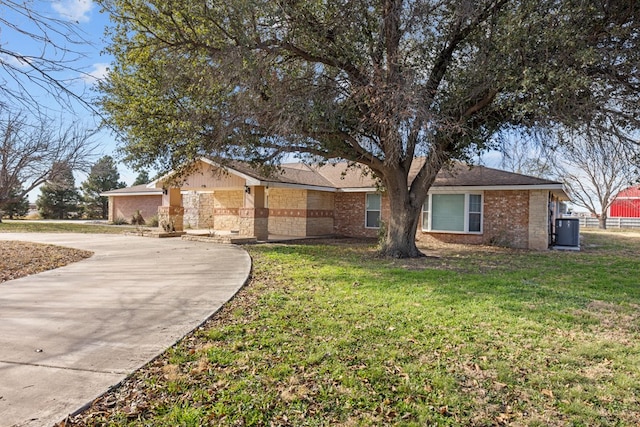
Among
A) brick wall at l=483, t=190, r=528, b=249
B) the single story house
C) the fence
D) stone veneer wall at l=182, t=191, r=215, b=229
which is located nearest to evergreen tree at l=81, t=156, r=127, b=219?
stone veneer wall at l=182, t=191, r=215, b=229

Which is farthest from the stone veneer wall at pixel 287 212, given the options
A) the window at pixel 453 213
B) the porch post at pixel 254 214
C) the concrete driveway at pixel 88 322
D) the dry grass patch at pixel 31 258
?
the dry grass patch at pixel 31 258

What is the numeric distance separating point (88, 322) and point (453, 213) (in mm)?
14797

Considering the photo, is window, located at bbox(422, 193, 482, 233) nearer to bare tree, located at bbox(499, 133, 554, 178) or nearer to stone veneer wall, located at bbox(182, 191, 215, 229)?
bare tree, located at bbox(499, 133, 554, 178)

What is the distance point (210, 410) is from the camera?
3035mm

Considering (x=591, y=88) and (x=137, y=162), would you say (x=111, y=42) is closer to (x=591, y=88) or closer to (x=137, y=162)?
(x=137, y=162)

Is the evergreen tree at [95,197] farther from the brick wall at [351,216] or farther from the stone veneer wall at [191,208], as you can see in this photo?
the brick wall at [351,216]

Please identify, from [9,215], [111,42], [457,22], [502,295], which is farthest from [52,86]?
[9,215]

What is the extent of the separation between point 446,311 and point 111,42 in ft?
35.1

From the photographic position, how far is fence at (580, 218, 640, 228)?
33.4 meters

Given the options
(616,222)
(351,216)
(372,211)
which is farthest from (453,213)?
(616,222)

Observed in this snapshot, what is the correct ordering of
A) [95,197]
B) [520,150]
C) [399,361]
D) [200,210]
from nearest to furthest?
[399,361] < [520,150] < [200,210] < [95,197]

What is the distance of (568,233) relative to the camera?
16125 millimetres

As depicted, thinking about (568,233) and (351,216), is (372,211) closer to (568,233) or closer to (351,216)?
(351,216)

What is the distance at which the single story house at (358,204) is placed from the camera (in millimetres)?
15383
